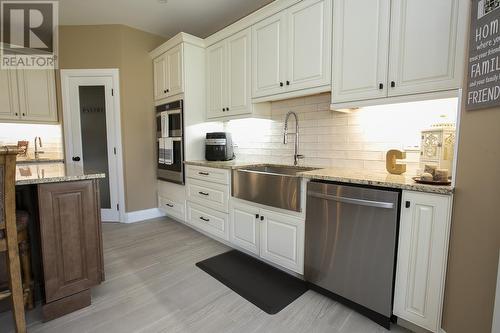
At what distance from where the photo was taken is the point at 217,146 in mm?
3096

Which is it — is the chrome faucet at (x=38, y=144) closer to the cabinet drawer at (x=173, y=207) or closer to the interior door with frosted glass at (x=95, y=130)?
the interior door with frosted glass at (x=95, y=130)

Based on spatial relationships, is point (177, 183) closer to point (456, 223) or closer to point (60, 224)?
point (60, 224)

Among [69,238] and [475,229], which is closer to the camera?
[475,229]

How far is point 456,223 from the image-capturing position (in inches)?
50.9

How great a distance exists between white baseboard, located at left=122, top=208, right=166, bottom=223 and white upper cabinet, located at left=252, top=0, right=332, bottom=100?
245cm

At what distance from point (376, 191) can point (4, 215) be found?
2086 mm

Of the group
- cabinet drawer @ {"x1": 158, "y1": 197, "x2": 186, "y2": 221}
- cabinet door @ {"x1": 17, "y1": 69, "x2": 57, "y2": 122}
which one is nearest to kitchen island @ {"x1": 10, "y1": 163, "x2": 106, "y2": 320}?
cabinet drawer @ {"x1": 158, "y1": 197, "x2": 186, "y2": 221}

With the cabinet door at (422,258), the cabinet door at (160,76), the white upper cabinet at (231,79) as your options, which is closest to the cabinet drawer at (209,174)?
the white upper cabinet at (231,79)

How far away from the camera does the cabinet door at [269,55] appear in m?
2.30

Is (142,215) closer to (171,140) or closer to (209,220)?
(171,140)

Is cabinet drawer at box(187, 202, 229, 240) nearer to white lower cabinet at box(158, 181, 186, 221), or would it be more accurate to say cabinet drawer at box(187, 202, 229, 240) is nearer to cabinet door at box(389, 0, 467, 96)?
white lower cabinet at box(158, 181, 186, 221)

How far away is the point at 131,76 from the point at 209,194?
2.16 meters

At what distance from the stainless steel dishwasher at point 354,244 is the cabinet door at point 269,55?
45.7 inches

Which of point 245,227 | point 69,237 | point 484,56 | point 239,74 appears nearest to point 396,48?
point 484,56
